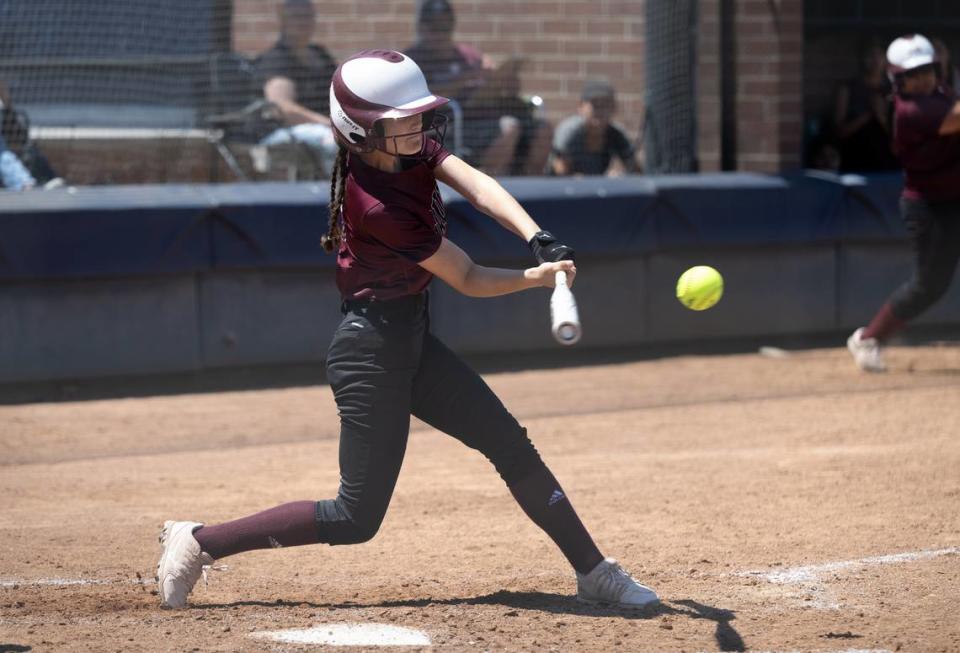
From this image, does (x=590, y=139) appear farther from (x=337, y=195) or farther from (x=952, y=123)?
(x=337, y=195)

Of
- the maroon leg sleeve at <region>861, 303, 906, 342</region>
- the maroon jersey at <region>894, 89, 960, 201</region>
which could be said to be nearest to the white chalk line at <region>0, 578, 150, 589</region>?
the maroon leg sleeve at <region>861, 303, 906, 342</region>

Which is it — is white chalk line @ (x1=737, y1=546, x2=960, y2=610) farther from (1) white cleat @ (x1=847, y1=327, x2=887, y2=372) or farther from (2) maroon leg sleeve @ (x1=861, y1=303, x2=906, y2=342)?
(1) white cleat @ (x1=847, y1=327, x2=887, y2=372)

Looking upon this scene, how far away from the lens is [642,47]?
36.4 ft

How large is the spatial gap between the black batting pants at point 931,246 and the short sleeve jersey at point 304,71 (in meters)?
4.36

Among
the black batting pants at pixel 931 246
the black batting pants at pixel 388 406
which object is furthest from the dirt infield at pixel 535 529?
the black batting pants at pixel 931 246

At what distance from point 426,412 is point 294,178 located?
19.7 ft

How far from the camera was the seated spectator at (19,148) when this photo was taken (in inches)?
361

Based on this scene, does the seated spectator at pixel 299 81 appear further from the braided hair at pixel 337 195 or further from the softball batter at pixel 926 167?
the braided hair at pixel 337 195

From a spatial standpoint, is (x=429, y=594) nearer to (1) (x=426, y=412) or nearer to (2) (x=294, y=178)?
(1) (x=426, y=412)

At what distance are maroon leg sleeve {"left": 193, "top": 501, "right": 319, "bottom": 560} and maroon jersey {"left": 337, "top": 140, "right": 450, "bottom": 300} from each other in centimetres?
71

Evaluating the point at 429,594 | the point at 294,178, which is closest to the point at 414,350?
the point at 429,594

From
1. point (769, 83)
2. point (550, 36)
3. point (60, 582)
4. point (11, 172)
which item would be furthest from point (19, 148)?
point (769, 83)

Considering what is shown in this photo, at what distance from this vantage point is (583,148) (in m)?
10.5

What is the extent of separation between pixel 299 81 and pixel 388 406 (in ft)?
21.4
